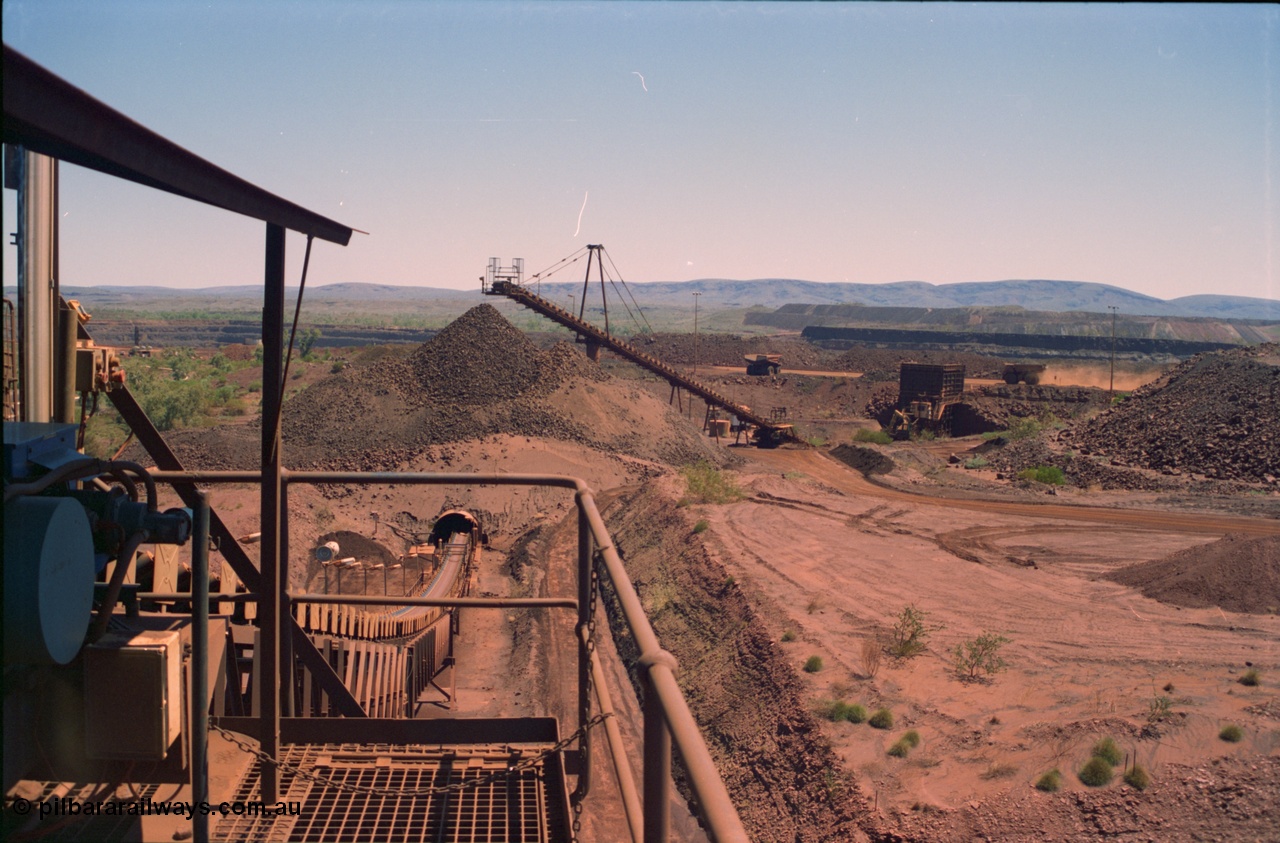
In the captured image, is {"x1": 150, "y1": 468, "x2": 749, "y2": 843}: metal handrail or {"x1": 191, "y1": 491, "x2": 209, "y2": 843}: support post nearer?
{"x1": 150, "y1": 468, "x2": 749, "y2": 843}: metal handrail

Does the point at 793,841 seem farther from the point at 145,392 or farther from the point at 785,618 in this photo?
the point at 145,392

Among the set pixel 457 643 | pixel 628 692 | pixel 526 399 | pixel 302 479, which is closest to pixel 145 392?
pixel 526 399

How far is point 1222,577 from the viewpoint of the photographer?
16.7 metres

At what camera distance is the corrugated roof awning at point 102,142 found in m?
1.96

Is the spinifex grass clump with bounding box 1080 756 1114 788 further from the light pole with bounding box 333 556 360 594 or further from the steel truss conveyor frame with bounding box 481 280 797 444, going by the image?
the steel truss conveyor frame with bounding box 481 280 797 444

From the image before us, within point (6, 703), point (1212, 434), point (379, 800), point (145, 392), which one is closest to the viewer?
point (6, 703)

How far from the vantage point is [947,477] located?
32.5 metres

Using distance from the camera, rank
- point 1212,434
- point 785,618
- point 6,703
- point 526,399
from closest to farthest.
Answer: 1. point 6,703
2. point 785,618
3. point 1212,434
4. point 526,399

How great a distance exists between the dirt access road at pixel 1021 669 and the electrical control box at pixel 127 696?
Answer: 8243mm

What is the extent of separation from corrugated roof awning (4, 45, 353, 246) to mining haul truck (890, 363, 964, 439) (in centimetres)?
4416

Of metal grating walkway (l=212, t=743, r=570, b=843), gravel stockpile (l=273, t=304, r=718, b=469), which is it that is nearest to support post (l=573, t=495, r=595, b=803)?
metal grating walkway (l=212, t=743, r=570, b=843)

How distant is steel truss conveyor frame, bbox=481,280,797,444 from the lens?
129 feet

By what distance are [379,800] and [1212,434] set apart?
34764mm

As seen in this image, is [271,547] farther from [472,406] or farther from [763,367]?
[763,367]
